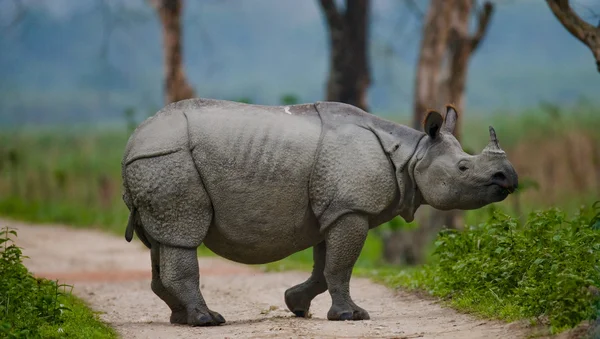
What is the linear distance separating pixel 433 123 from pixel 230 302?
3.22 metres

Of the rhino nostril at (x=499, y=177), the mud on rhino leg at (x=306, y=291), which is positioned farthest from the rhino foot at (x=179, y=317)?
the rhino nostril at (x=499, y=177)

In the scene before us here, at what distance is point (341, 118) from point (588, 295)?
2548 millimetres

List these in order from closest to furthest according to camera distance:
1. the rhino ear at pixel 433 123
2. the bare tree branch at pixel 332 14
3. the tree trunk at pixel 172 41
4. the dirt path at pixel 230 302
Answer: the dirt path at pixel 230 302
the rhino ear at pixel 433 123
the bare tree branch at pixel 332 14
the tree trunk at pixel 172 41

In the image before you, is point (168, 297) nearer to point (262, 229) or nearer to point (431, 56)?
point (262, 229)

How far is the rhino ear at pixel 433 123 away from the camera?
349 inches

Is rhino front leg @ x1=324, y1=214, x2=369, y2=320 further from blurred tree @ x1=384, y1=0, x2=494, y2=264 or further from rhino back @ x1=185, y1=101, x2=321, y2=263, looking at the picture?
blurred tree @ x1=384, y1=0, x2=494, y2=264

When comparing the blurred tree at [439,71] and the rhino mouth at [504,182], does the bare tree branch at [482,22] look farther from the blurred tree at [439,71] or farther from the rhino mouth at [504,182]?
the rhino mouth at [504,182]

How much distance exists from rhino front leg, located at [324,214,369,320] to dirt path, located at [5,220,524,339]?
0.19 meters

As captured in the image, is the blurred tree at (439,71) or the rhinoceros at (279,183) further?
the blurred tree at (439,71)

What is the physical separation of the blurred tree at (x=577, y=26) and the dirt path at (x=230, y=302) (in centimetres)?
268

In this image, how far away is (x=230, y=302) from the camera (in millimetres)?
11172

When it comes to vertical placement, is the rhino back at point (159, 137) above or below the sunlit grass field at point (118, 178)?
above

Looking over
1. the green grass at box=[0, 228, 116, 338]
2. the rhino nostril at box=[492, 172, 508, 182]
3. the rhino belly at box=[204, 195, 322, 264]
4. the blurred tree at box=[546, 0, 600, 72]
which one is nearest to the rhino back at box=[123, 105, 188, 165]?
the rhino belly at box=[204, 195, 322, 264]

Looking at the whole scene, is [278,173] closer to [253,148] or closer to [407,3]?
[253,148]
